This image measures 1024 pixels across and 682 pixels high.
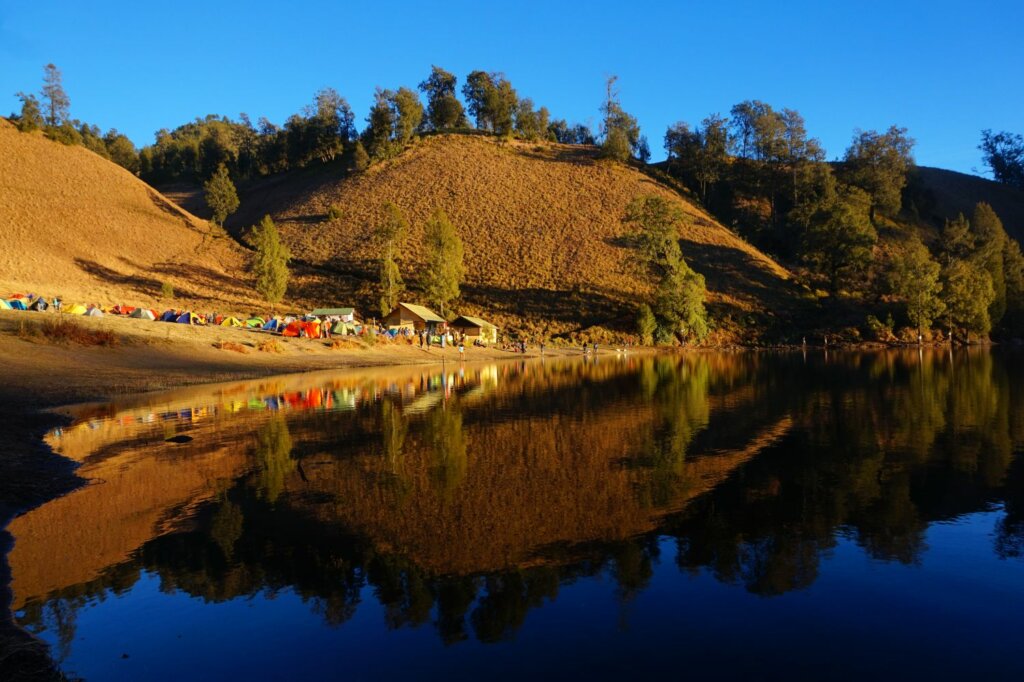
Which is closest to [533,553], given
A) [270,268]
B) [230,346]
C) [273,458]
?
[273,458]

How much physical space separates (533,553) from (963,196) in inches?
6718

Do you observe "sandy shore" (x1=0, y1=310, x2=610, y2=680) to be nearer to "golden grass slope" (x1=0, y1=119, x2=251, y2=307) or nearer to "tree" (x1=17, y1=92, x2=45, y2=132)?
"golden grass slope" (x1=0, y1=119, x2=251, y2=307)

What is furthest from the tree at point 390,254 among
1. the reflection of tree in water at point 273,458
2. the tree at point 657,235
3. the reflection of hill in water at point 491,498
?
the reflection of tree in water at point 273,458

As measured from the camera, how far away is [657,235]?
93000 mm

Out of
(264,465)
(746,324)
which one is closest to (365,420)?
(264,465)

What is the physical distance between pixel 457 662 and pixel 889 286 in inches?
4062

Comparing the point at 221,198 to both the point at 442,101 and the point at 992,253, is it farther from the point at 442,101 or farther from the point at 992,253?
the point at 992,253

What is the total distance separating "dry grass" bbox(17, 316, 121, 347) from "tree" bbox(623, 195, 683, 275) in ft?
225

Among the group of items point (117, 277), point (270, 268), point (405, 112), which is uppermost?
point (405, 112)

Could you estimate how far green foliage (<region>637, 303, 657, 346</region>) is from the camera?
3287 inches

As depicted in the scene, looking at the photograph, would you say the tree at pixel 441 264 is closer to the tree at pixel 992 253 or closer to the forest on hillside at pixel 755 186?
the forest on hillside at pixel 755 186

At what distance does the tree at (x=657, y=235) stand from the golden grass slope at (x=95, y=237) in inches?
2311

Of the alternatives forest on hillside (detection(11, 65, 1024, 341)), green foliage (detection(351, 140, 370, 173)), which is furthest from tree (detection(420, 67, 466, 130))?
green foliage (detection(351, 140, 370, 173))

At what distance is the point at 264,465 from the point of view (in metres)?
16.9
